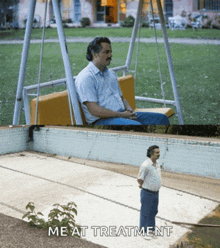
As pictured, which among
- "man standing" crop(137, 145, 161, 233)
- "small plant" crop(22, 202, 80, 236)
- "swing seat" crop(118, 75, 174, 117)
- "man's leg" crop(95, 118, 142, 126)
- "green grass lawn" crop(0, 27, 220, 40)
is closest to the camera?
"man standing" crop(137, 145, 161, 233)

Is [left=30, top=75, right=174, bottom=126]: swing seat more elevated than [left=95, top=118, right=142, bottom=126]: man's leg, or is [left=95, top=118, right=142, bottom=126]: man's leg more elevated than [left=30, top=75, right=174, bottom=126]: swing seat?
[left=30, top=75, right=174, bottom=126]: swing seat

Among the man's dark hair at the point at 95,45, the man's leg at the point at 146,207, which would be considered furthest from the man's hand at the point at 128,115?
the man's leg at the point at 146,207

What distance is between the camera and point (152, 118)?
3178 millimetres

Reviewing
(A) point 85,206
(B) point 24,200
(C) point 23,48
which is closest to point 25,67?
(C) point 23,48

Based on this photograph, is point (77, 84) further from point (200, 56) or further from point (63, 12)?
point (200, 56)

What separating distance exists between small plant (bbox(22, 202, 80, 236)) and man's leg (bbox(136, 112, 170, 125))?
1.27 meters

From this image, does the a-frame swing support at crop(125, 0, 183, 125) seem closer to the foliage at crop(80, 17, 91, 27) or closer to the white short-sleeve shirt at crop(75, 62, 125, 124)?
the white short-sleeve shirt at crop(75, 62, 125, 124)

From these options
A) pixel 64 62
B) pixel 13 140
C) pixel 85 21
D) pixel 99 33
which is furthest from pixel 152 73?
pixel 85 21

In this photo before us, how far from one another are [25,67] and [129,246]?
161cm

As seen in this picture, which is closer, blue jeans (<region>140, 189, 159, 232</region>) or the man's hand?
blue jeans (<region>140, 189, 159, 232</region>)

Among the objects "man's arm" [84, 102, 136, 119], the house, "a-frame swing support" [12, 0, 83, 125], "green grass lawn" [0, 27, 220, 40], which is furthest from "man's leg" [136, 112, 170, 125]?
the house

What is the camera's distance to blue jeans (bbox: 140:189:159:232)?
4.25ft

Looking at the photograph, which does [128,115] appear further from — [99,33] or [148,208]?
[148,208]

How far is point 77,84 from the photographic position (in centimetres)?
281
